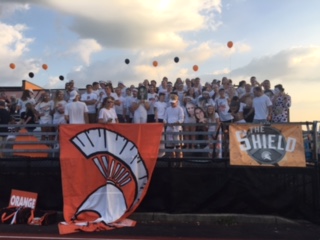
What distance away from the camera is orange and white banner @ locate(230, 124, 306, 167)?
8406 millimetres

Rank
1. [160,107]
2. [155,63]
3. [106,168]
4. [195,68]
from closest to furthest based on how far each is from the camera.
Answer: [106,168] < [160,107] < [195,68] < [155,63]

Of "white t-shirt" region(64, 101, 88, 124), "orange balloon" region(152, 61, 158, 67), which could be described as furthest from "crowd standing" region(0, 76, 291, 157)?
"orange balloon" region(152, 61, 158, 67)

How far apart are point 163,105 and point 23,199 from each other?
462cm

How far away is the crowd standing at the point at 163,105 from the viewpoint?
1059 cm

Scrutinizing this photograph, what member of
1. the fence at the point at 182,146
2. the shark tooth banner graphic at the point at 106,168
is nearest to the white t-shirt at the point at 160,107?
the fence at the point at 182,146

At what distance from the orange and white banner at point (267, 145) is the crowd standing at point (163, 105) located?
56.4 inches

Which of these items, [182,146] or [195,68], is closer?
[182,146]

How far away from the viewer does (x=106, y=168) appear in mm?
8398

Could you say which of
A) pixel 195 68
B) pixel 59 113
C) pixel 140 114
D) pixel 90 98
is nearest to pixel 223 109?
pixel 140 114

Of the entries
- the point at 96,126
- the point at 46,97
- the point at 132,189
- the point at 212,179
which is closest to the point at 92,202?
the point at 132,189

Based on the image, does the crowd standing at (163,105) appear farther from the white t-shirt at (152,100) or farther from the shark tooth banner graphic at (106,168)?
the shark tooth banner graphic at (106,168)

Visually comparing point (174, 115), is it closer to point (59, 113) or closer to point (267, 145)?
point (267, 145)

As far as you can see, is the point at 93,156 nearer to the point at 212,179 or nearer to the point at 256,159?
the point at 212,179

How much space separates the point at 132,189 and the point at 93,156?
105 cm
